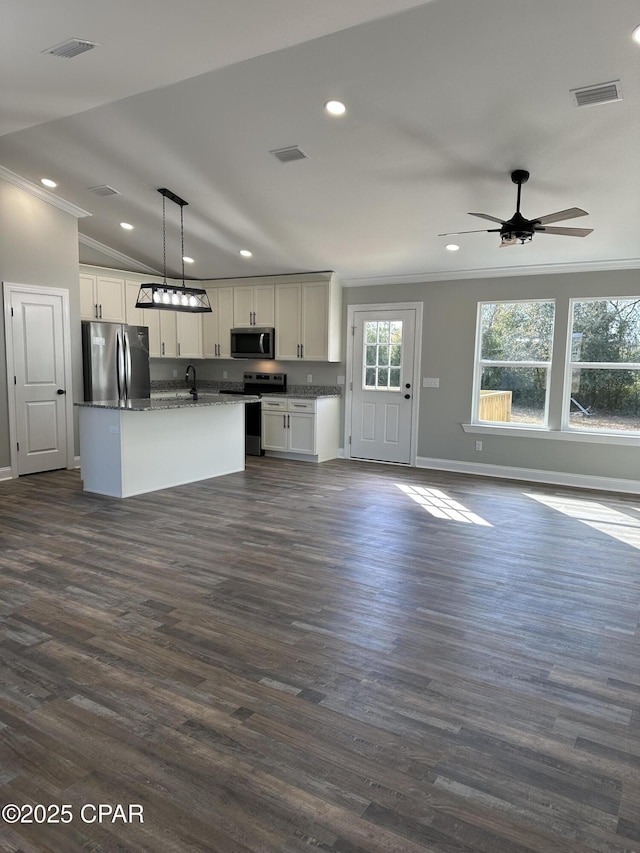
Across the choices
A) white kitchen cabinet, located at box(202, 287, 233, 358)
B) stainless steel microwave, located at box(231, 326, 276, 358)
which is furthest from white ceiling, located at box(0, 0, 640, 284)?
white kitchen cabinet, located at box(202, 287, 233, 358)

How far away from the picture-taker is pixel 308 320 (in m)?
7.58

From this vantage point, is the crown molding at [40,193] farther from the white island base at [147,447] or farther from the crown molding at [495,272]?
the crown molding at [495,272]

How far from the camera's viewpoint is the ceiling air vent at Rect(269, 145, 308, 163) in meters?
4.62

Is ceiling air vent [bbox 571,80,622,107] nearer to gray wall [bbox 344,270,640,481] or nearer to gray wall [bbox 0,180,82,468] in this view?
gray wall [bbox 344,270,640,481]

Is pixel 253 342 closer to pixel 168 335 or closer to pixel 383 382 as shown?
pixel 168 335

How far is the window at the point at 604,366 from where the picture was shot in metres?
5.98

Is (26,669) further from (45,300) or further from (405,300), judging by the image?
(405,300)

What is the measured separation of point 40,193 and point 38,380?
208cm

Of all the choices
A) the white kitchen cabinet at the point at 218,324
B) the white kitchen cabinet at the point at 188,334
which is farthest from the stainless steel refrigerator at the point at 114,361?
the white kitchen cabinet at the point at 218,324

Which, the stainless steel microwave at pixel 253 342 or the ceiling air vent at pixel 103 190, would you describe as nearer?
the ceiling air vent at pixel 103 190

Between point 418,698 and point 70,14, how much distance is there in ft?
13.2

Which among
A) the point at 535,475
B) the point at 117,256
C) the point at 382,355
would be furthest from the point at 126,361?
the point at 535,475

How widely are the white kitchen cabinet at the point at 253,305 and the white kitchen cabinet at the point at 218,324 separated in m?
0.13

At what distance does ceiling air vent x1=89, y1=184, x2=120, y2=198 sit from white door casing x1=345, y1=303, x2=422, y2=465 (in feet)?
10.7
